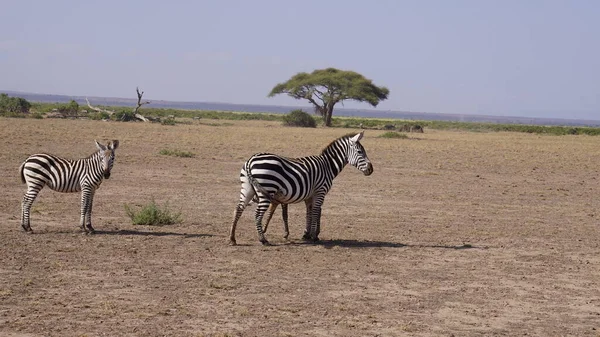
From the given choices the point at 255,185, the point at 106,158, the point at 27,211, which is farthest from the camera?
the point at 106,158

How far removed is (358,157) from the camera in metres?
13.6

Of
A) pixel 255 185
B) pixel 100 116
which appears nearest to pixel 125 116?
pixel 100 116

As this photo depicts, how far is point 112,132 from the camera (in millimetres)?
40281

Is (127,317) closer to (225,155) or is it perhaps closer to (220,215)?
(220,215)

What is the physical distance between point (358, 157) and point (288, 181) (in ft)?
5.23

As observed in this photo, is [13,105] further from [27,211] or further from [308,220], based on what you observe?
[308,220]

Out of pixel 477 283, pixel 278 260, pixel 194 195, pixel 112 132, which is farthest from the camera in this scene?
pixel 112 132

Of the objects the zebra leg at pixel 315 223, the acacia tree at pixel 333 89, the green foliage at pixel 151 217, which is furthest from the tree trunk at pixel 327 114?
the zebra leg at pixel 315 223

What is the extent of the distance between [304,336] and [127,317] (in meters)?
1.73

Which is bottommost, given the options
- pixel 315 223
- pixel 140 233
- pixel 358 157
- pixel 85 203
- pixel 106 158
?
pixel 140 233

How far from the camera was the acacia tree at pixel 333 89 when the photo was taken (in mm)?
74375

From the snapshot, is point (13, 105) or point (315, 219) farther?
point (13, 105)

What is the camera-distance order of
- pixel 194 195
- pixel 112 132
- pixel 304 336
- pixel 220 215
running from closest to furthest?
pixel 304 336, pixel 220 215, pixel 194 195, pixel 112 132

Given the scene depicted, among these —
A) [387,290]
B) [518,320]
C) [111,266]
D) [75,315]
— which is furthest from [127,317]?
[518,320]
